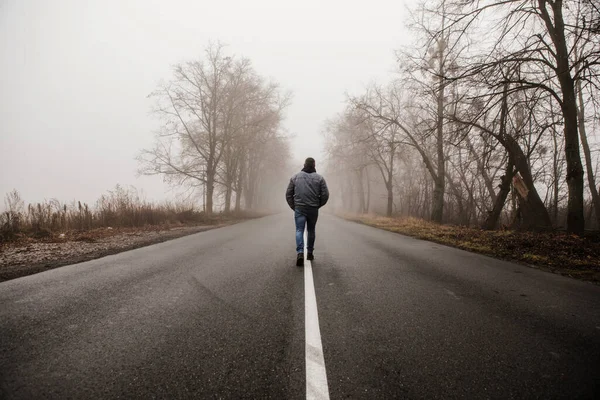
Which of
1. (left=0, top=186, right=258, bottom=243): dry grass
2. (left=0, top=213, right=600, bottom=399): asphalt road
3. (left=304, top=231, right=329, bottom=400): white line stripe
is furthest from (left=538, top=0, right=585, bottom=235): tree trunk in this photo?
(left=0, top=186, right=258, bottom=243): dry grass

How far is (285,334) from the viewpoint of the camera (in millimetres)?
2326

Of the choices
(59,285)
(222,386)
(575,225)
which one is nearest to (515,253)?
(575,225)

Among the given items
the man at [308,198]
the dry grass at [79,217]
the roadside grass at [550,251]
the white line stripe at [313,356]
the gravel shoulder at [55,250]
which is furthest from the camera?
the dry grass at [79,217]

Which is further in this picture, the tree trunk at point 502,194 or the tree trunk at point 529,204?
the tree trunk at point 502,194

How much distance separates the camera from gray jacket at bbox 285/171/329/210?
543 cm

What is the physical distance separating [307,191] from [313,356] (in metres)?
3.74

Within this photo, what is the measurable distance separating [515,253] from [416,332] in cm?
566

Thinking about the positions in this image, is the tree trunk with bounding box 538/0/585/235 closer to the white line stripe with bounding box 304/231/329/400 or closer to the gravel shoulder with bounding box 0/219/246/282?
the white line stripe with bounding box 304/231/329/400

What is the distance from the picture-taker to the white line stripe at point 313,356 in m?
1.61

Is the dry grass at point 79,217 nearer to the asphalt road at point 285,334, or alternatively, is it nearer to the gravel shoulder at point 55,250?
the gravel shoulder at point 55,250

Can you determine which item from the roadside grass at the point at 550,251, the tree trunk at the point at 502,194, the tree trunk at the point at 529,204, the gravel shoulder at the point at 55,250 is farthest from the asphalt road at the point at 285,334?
the tree trunk at the point at 502,194

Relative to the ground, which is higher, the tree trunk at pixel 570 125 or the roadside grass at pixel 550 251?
the tree trunk at pixel 570 125

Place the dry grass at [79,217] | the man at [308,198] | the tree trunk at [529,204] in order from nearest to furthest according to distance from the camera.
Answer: the man at [308,198], the dry grass at [79,217], the tree trunk at [529,204]

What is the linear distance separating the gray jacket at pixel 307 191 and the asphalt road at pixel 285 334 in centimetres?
166
